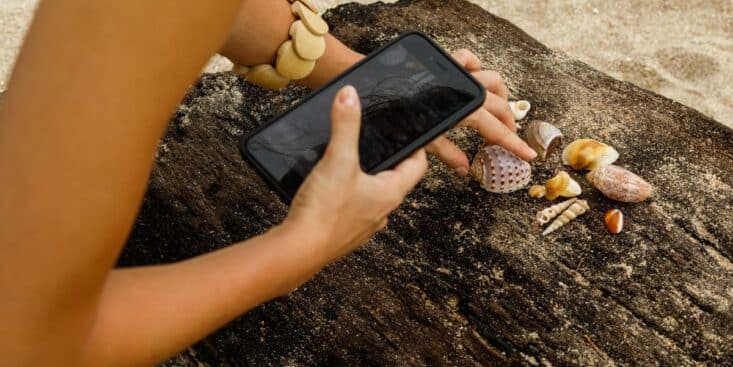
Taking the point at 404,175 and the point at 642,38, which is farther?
the point at 642,38

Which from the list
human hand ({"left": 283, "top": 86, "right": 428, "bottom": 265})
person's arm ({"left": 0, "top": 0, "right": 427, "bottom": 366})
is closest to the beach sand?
human hand ({"left": 283, "top": 86, "right": 428, "bottom": 265})

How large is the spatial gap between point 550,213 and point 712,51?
7.22 ft

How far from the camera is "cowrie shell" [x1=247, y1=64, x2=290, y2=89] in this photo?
1.86 metres

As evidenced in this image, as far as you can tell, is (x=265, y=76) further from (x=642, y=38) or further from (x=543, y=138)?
(x=642, y=38)

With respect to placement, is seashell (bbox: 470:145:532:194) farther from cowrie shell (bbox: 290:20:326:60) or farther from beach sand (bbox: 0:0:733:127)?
beach sand (bbox: 0:0:733:127)

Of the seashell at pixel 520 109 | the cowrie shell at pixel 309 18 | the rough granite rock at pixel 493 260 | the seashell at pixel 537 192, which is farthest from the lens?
the seashell at pixel 520 109

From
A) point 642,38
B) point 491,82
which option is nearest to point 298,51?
point 491,82

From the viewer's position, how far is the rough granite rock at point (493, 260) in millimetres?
1717

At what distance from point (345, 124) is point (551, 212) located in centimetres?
87

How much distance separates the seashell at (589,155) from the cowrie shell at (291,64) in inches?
29.9

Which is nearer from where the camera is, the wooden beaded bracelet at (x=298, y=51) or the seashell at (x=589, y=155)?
the wooden beaded bracelet at (x=298, y=51)

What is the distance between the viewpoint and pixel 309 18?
183 centimetres

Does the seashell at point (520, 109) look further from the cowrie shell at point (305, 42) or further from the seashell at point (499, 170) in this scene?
the cowrie shell at point (305, 42)

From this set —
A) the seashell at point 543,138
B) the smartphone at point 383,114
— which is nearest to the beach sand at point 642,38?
the seashell at point 543,138
